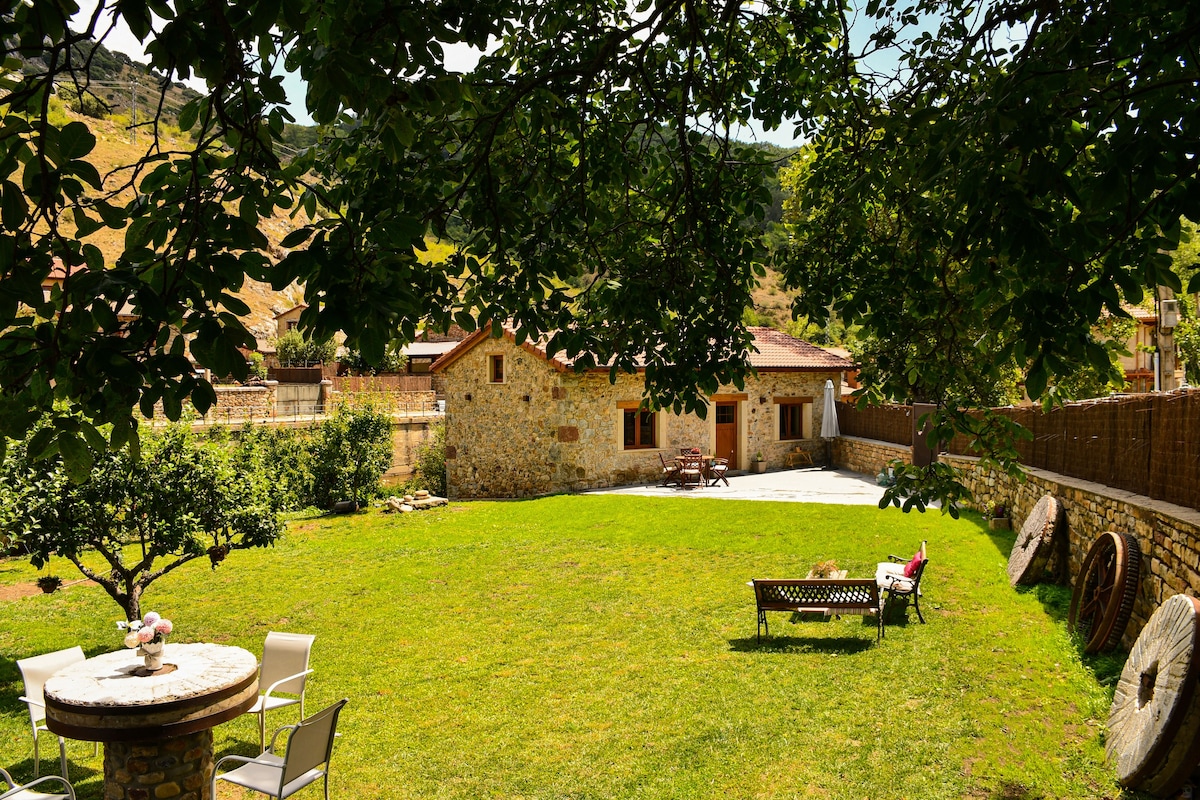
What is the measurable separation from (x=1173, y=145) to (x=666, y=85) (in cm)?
346

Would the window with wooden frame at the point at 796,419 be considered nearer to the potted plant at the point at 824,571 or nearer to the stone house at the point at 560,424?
the stone house at the point at 560,424

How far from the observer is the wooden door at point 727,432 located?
80.1 feet

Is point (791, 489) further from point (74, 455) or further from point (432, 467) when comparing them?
point (74, 455)

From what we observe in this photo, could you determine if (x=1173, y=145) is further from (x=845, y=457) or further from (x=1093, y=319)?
(x=845, y=457)

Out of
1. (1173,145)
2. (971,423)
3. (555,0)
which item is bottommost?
(971,423)

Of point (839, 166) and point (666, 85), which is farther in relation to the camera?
point (839, 166)

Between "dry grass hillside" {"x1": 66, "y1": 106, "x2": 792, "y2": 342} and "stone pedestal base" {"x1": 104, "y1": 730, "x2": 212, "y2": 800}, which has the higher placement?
"dry grass hillside" {"x1": 66, "y1": 106, "x2": 792, "y2": 342}

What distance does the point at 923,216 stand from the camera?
5.04 m

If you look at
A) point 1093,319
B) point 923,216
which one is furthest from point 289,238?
point 923,216

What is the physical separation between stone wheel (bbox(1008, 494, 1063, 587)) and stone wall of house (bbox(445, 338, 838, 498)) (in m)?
11.1

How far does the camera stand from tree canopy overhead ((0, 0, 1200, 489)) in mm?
2613

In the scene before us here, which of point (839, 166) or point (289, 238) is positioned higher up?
point (839, 166)

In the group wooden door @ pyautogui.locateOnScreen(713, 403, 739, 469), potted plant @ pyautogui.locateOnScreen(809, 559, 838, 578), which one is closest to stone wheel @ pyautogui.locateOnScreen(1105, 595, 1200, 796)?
potted plant @ pyautogui.locateOnScreen(809, 559, 838, 578)

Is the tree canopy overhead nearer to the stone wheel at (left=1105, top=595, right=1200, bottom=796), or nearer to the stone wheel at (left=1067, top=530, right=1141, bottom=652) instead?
the stone wheel at (left=1105, top=595, right=1200, bottom=796)
